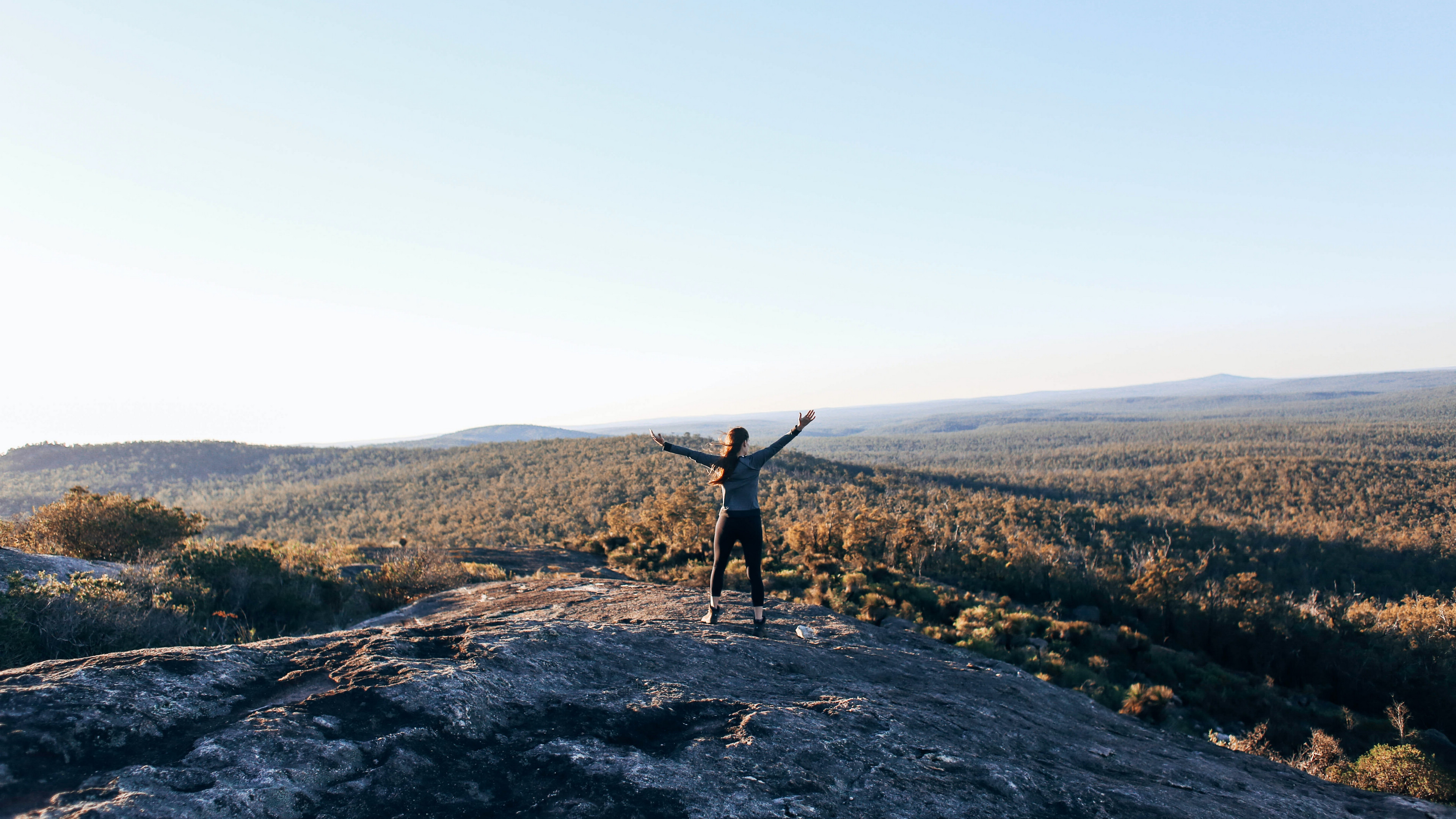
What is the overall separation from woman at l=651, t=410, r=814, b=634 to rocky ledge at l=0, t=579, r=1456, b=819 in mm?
1040

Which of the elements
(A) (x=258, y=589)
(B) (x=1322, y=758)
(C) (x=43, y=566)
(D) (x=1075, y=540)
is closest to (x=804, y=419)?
(B) (x=1322, y=758)

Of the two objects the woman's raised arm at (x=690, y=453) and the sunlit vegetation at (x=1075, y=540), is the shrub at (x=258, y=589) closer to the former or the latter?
the woman's raised arm at (x=690, y=453)

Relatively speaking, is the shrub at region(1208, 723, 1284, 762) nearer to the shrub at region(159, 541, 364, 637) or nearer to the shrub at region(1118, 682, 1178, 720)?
the shrub at region(1118, 682, 1178, 720)

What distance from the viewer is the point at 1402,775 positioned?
644cm

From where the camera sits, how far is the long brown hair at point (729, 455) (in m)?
7.07

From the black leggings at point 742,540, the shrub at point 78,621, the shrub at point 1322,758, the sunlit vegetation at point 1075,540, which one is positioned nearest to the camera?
the shrub at point 78,621

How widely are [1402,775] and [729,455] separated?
7814 millimetres

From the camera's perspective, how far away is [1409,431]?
4188 inches

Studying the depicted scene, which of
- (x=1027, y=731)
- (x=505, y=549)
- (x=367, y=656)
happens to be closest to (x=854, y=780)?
(x=1027, y=731)

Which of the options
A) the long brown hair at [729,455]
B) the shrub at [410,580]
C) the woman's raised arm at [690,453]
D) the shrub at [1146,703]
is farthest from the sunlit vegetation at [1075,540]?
the woman's raised arm at [690,453]

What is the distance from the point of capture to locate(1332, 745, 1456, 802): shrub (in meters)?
6.14

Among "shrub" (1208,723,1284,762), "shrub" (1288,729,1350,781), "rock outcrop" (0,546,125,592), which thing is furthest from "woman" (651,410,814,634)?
"rock outcrop" (0,546,125,592)

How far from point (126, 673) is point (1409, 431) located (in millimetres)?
159109

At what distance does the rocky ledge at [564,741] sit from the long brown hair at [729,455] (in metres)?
1.80
